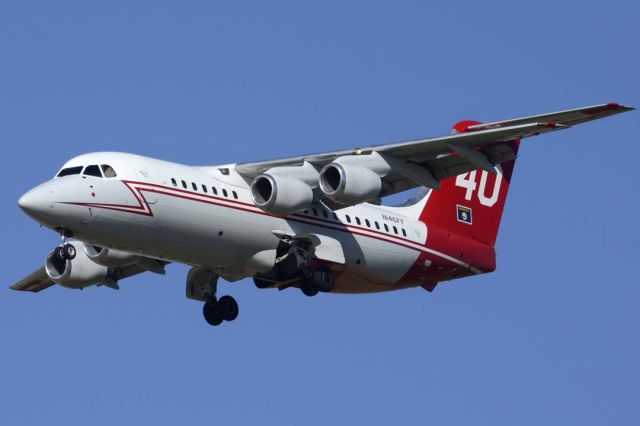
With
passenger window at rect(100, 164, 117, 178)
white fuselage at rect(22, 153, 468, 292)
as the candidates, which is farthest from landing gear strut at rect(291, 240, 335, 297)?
passenger window at rect(100, 164, 117, 178)

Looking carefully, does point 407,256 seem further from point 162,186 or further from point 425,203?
point 162,186

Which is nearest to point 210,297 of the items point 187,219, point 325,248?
point 325,248

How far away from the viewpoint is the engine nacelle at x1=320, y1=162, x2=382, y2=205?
1154 inches

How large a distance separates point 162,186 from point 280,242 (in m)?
2.87

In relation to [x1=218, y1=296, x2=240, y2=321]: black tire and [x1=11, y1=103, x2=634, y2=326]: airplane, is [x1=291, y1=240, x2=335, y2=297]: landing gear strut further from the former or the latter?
[x1=218, y1=296, x2=240, y2=321]: black tire

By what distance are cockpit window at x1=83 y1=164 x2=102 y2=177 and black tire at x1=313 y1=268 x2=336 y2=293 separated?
16.0ft

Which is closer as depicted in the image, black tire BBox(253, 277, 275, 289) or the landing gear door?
the landing gear door

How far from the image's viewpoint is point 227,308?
32250mm

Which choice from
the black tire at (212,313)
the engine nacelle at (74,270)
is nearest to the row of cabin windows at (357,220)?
the black tire at (212,313)

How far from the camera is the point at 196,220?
29.0 meters

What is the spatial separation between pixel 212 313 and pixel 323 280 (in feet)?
9.16

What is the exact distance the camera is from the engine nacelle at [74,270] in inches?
1276

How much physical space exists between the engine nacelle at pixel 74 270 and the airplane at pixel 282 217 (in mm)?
21

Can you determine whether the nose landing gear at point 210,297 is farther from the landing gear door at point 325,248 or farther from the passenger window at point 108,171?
the passenger window at point 108,171
